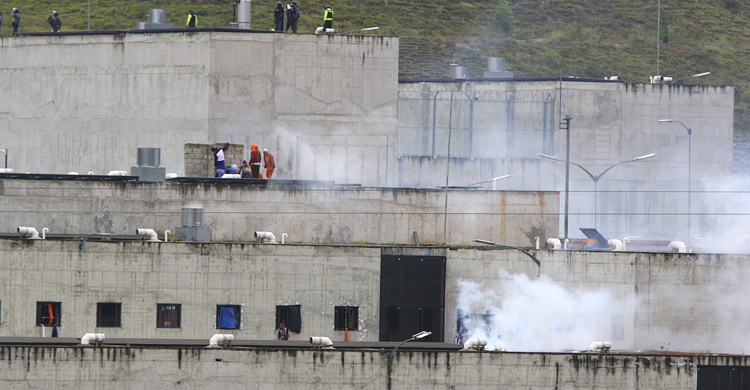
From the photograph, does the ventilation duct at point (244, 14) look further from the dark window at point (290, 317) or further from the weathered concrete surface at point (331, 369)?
the weathered concrete surface at point (331, 369)

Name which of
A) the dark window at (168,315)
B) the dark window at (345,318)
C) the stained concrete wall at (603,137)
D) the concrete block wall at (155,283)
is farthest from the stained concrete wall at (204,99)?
the dark window at (345,318)

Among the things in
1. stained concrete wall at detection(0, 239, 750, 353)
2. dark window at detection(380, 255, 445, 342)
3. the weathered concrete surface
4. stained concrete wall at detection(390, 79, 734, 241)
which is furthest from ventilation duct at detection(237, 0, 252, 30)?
the weathered concrete surface

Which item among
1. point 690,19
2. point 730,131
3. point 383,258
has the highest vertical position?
point 690,19

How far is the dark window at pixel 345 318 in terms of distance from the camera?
123 feet

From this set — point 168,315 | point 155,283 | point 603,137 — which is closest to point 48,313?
point 155,283

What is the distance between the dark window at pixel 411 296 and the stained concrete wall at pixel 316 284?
0.26 m

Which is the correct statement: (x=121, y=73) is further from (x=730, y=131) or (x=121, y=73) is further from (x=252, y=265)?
(x=730, y=131)

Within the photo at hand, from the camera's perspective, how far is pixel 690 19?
388 feet

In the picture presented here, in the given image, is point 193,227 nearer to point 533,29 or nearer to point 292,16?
point 292,16

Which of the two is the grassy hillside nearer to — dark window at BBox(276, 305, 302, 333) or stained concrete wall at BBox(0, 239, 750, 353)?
stained concrete wall at BBox(0, 239, 750, 353)

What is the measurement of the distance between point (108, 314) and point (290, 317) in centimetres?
564

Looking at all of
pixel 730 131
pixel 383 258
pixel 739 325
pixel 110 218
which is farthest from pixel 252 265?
pixel 730 131

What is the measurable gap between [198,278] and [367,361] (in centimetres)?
827

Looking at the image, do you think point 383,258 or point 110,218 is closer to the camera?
point 383,258
